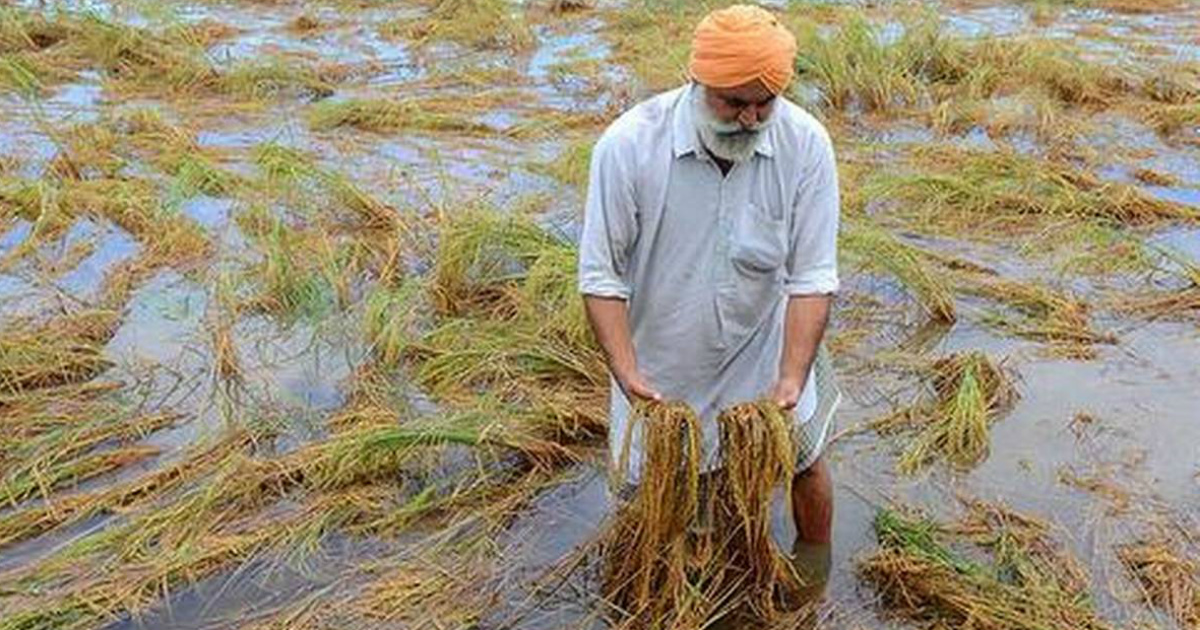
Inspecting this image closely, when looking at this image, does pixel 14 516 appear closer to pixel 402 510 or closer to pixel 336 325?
pixel 402 510

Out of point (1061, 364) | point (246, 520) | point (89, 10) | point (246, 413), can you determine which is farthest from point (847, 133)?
point (89, 10)

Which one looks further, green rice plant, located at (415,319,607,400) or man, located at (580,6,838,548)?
green rice plant, located at (415,319,607,400)

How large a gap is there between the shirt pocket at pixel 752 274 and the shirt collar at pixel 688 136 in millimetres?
130

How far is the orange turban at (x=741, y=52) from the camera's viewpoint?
260 centimetres

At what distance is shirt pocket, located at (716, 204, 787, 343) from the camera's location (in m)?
2.86

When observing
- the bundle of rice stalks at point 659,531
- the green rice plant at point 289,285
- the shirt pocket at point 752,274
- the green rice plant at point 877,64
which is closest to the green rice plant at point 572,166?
the green rice plant at point 289,285

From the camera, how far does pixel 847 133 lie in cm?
748

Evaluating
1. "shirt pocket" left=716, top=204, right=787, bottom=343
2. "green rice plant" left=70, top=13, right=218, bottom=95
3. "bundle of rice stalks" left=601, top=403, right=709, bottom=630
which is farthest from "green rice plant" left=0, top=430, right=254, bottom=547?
"green rice plant" left=70, top=13, right=218, bottom=95

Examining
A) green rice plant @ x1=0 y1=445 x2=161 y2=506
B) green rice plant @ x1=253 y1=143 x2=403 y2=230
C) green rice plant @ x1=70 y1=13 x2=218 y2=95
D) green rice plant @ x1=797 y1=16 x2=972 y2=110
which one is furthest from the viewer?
green rice plant @ x1=70 y1=13 x2=218 y2=95

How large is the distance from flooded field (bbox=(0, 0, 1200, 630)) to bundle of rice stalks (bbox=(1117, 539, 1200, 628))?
1 centimetres

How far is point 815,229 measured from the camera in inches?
113

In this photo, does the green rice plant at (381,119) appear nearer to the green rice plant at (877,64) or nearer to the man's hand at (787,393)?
the green rice plant at (877,64)

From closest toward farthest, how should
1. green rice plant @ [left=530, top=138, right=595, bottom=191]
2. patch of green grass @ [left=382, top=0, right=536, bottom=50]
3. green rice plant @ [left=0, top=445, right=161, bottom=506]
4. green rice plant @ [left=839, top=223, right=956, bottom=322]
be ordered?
green rice plant @ [left=0, top=445, right=161, bottom=506], green rice plant @ [left=839, top=223, right=956, bottom=322], green rice plant @ [left=530, top=138, right=595, bottom=191], patch of green grass @ [left=382, top=0, right=536, bottom=50]

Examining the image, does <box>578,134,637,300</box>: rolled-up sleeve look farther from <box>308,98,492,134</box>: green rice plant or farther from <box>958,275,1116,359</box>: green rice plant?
<box>308,98,492,134</box>: green rice plant
